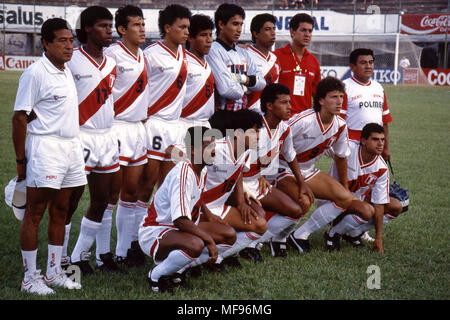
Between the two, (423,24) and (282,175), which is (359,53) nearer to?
(282,175)

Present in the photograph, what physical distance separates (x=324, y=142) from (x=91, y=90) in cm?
251

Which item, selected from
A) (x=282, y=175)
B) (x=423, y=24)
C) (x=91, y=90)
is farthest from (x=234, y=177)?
(x=423, y=24)

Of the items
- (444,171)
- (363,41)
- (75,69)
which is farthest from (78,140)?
(363,41)

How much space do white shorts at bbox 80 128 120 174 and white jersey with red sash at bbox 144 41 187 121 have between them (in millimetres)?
692

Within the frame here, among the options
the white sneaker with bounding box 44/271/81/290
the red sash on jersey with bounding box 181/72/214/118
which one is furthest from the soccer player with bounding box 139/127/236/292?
the red sash on jersey with bounding box 181/72/214/118

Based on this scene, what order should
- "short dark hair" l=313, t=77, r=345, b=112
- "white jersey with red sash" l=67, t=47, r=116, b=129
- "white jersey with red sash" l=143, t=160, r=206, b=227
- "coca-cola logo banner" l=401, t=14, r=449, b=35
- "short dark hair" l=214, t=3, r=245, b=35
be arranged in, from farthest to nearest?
"coca-cola logo banner" l=401, t=14, r=449, b=35 → "short dark hair" l=313, t=77, r=345, b=112 → "short dark hair" l=214, t=3, r=245, b=35 → "white jersey with red sash" l=67, t=47, r=116, b=129 → "white jersey with red sash" l=143, t=160, r=206, b=227

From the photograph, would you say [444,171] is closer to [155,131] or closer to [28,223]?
[155,131]

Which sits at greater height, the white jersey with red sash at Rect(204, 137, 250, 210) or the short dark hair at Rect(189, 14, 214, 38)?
the short dark hair at Rect(189, 14, 214, 38)

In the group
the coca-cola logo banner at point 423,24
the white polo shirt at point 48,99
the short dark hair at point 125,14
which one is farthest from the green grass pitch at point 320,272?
the coca-cola logo banner at point 423,24

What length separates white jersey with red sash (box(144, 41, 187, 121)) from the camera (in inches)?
199

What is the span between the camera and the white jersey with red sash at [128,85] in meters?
4.83

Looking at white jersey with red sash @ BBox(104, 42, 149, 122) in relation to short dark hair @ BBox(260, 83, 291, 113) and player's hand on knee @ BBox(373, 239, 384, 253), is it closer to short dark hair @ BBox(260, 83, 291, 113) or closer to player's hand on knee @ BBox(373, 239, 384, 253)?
short dark hair @ BBox(260, 83, 291, 113)

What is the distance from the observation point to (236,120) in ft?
15.7

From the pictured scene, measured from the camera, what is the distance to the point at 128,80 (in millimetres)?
4832
